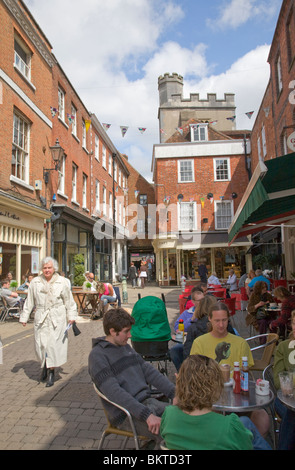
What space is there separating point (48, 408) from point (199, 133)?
82.7ft

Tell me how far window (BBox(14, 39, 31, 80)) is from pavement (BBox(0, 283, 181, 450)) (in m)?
9.59

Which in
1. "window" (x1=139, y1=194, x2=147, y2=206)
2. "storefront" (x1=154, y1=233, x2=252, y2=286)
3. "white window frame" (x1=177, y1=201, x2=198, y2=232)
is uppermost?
"window" (x1=139, y1=194, x2=147, y2=206)

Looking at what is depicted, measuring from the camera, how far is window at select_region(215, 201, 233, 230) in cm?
2503

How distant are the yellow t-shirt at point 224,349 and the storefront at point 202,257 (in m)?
20.7

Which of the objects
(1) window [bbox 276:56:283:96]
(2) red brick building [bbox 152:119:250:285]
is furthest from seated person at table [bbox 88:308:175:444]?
(2) red brick building [bbox 152:119:250:285]

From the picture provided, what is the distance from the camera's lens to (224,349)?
3383mm

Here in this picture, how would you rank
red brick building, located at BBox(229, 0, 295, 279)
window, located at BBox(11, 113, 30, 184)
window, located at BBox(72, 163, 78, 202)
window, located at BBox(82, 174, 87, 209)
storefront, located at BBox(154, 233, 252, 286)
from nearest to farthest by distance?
red brick building, located at BBox(229, 0, 295, 279) → window, located at BBox(11, 113, 30, 184) → window, located at BBox(72, 163, 78, 202) → window, located at BBox(82, 174, 87, 209) → storefront, located at BBox(154, 233, 252, 286)

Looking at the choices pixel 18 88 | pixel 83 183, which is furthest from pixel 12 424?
pixel 83 183

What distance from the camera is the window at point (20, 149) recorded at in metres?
11.2

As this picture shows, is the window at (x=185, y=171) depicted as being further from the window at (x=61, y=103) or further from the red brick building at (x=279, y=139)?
the window at (x=61, y=103)

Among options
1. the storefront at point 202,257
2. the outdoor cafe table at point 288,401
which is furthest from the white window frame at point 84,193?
the outdoor cafe table at point 288,401

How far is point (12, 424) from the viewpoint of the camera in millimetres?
3750

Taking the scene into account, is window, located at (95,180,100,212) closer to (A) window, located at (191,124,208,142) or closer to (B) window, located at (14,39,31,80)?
(A) window, located at (191,124,208,142)
